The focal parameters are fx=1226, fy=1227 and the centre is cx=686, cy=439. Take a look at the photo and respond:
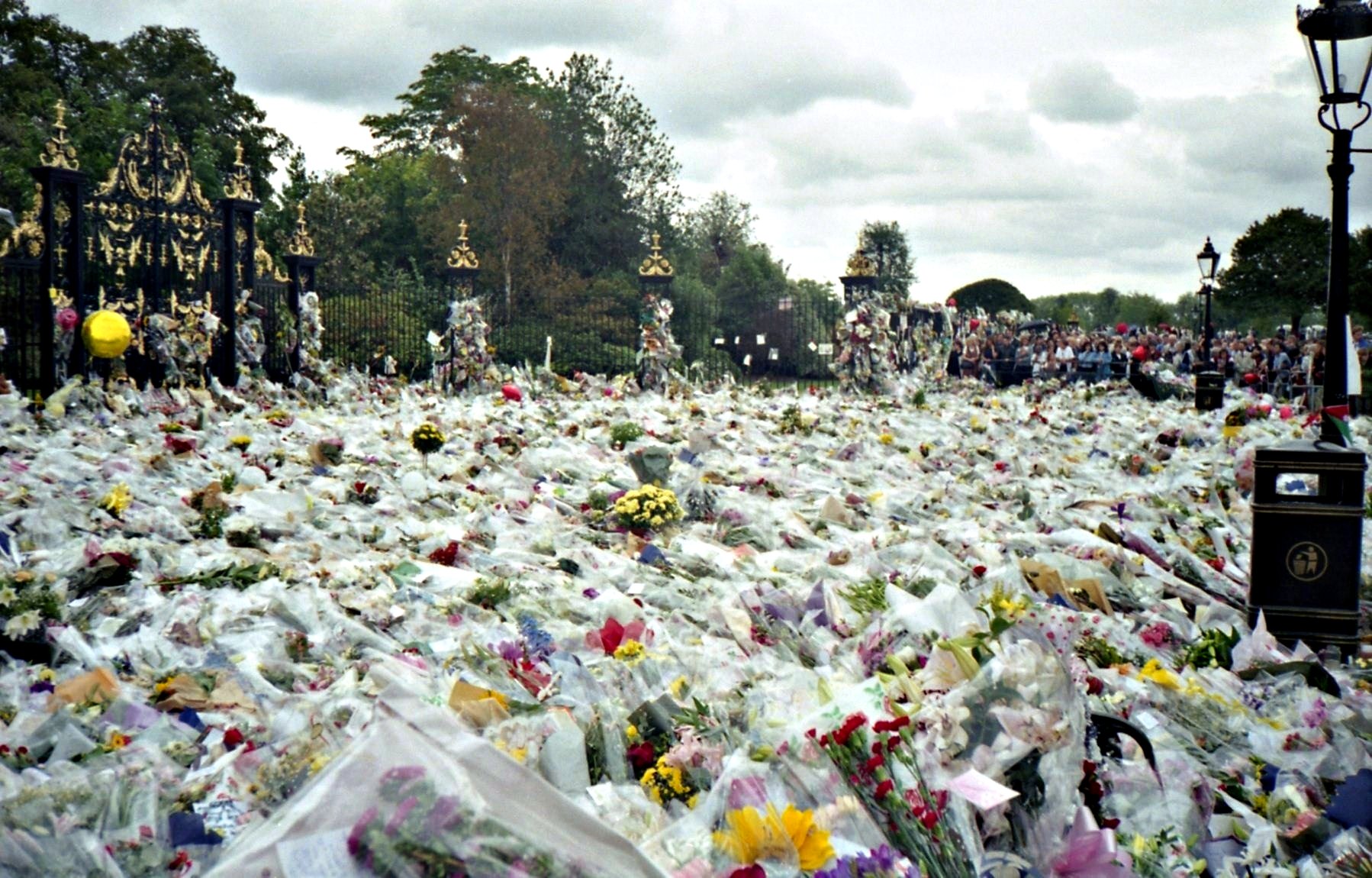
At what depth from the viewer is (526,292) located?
34.4 meters

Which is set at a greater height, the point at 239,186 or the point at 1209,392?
the point at 239,186

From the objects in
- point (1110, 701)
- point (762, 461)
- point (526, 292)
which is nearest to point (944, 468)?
point (762, 461)

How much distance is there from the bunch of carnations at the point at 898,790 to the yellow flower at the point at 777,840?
0.94 feet

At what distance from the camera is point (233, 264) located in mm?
15203

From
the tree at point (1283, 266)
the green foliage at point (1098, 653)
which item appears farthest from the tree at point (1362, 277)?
the green foliage at point (1098, 653)

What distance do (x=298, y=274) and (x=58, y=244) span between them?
13.4ft

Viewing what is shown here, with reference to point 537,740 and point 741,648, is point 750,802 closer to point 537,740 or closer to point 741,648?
point 537,740

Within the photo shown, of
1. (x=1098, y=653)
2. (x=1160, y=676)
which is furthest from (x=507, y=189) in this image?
(x=1160, y=676)

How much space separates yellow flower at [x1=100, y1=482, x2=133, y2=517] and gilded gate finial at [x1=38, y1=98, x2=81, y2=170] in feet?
26.3

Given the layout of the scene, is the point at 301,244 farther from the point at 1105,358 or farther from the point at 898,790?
the point at 898,790

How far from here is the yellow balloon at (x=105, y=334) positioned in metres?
12.6

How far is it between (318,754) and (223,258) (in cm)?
1346

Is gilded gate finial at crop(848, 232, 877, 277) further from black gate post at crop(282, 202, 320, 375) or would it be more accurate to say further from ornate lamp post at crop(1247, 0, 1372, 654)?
ornate lamp post at crop(1247, 0, 1372, 654)

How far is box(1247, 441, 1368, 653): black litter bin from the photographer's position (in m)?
5.70
